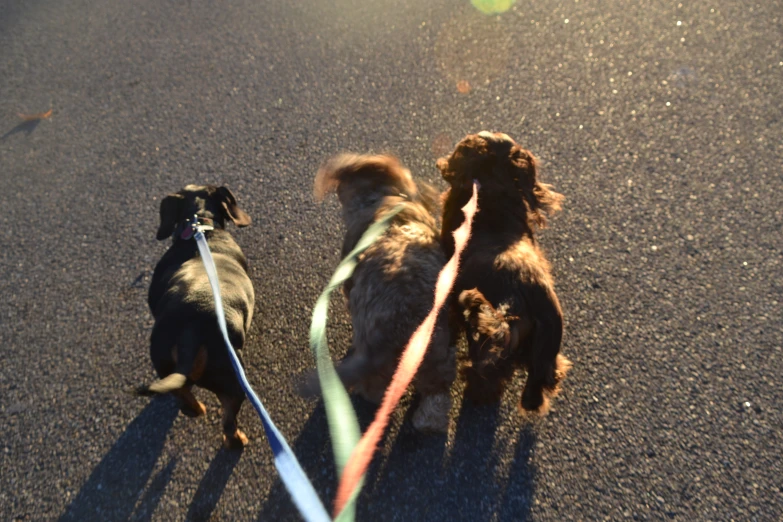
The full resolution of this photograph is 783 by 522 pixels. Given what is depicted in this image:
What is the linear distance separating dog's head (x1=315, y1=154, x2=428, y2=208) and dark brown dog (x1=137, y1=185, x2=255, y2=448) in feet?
2.79

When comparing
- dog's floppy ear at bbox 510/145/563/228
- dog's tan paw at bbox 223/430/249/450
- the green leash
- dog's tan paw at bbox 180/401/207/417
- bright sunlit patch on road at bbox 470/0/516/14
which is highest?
bright sunlit patch on road at bbox 470/0/516/14

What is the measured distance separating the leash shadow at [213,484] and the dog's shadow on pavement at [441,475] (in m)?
0.28

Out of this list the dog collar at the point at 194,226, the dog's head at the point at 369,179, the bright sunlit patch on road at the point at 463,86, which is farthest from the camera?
the bright sunlit patch on road at the point at 463,86

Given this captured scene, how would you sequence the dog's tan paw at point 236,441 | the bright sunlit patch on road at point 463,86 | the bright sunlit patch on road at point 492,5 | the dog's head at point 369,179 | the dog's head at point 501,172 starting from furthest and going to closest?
the bright sunlit patch on road at point 492,5
the bright sunlit patch on road at point 463,86
the dog's head at point 369,179
the dog's head at point 501,172
the dog's tan paw at point 236,441

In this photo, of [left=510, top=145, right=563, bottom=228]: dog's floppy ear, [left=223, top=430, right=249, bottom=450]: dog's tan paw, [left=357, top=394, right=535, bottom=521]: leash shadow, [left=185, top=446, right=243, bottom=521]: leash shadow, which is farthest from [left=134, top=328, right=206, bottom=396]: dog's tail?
[left=510, top=145, right=563, bottom=228]: dog's floppy ear

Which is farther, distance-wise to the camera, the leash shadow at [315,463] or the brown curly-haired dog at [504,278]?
the leash shadow at [315,463]

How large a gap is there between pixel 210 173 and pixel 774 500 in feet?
A: 14.6

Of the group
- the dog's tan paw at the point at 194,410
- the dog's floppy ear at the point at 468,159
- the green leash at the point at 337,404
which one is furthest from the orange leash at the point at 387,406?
the dog's tan paw at the point at 194,410

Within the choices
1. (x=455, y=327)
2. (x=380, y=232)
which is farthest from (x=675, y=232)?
(x=380, y=232)

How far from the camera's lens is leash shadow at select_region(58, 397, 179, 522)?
9.04 feet

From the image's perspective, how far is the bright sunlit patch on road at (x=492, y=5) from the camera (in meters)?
5.81

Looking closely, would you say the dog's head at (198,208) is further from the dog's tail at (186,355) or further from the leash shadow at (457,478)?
the leash shadow at (457,478)

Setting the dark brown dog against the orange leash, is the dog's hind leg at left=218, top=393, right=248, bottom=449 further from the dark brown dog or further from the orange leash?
the orange leash

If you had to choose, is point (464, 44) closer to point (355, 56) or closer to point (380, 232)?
point (355, 56)
